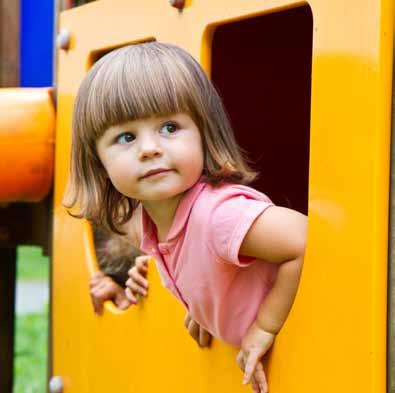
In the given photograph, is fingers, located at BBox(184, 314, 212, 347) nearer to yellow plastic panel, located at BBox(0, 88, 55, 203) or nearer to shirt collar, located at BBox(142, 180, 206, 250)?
shirt collar, located at BBox(142, 180, 206, 250)

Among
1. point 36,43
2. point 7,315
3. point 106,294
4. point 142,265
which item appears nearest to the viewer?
point 142,265

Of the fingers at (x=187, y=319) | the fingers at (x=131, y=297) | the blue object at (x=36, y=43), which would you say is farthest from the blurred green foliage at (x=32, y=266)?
the fingers at (x=187, y=319)

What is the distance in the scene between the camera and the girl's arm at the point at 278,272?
1399mm

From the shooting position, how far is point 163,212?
1.52 m

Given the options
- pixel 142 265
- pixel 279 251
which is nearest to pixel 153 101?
pixel 279 251

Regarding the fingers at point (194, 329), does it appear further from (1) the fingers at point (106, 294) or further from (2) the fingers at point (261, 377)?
(1) the fingers at point (106, 294)

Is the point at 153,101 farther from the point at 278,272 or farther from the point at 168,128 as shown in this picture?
the point at 278,272

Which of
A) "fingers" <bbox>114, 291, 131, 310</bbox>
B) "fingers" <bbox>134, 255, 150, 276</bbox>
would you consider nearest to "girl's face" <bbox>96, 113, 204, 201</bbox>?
"fingers" <bbox>134, 255, 150, 276</bbox>

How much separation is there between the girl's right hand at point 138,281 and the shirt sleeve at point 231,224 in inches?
19.9

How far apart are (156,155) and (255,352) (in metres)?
0.34

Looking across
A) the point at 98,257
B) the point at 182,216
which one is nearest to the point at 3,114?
the point at 98,257

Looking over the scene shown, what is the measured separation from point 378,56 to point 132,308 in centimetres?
89

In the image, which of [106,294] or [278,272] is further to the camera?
[106,294]

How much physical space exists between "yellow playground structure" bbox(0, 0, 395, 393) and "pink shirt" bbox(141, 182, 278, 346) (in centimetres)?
8
